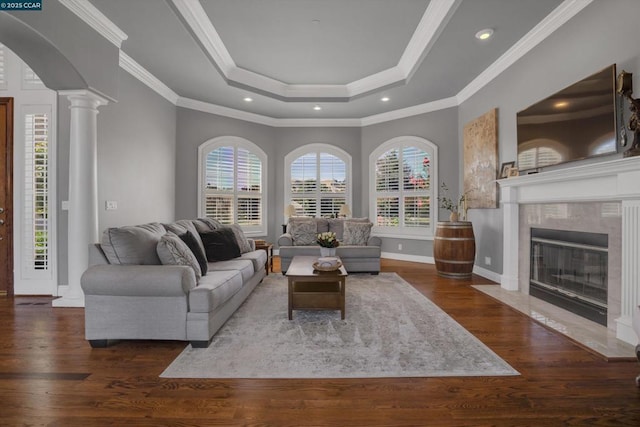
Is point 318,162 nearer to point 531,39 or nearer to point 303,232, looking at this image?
point 303,232

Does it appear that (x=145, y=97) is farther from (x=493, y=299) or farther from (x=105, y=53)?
(x=493, y=299)

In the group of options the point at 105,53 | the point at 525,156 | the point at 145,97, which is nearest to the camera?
the point at 105,53

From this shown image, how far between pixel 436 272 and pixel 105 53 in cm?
559

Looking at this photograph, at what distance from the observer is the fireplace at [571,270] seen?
304 centimetres

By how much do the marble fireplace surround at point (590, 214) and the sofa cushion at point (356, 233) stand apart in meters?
2.11

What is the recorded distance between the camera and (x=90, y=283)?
252cm

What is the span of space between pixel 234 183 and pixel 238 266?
3537 millimetres

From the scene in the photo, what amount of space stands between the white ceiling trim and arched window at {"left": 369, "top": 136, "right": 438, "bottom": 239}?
5.07ft

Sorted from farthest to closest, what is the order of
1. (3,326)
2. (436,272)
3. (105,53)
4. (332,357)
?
1. (436,272)
2. (105,53)
3. (3,326)
4. (332,357)

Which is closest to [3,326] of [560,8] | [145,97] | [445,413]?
[145,97]

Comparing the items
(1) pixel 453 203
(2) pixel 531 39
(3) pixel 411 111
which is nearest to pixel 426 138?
(3) pixel 411 111

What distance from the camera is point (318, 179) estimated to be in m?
7.45

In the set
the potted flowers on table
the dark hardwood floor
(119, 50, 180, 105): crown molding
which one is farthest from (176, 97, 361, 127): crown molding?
the dark hardwood floor

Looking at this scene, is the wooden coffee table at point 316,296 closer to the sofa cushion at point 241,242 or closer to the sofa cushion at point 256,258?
the sofa cushion at point 256,258
